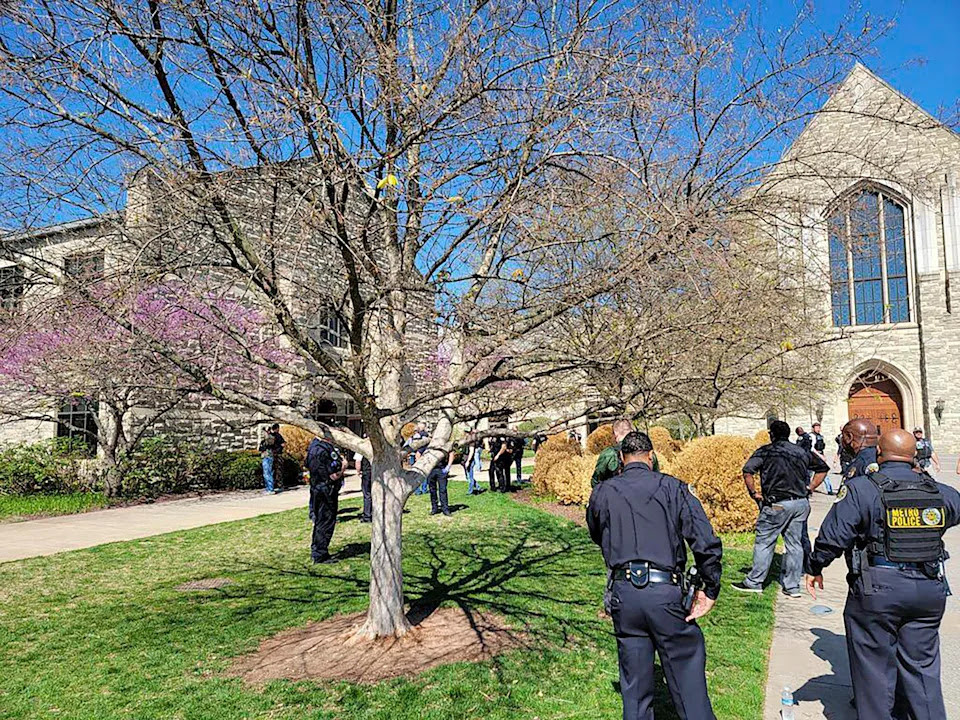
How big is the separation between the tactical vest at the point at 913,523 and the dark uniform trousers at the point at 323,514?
246 inches

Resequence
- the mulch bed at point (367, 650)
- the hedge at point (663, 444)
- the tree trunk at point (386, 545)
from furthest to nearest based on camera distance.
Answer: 1. the hedge at point (663, 444)
2. the tree trunk at point (386, 545)
3. the mulch bed at point (367, 650)

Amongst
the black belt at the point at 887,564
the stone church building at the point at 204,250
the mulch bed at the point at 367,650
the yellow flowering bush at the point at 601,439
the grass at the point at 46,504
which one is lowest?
the mulch bed at the point at 367,650

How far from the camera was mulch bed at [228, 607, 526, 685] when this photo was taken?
4.86m

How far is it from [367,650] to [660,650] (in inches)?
102

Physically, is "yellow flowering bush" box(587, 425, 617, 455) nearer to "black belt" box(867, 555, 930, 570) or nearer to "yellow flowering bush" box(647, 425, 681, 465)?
"yellow flowering bush" box(647, 425, 681, 465)

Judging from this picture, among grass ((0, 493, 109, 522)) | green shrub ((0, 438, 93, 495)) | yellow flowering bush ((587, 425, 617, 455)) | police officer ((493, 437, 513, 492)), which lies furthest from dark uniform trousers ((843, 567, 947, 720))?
green shrub ((0, 438, 93, 495))

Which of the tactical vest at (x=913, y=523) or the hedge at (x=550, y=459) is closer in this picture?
the tactical vest at (x=913, y=523)

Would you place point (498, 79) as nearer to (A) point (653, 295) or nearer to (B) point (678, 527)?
(A) point (653, 295)

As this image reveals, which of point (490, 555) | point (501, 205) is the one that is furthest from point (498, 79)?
point (490, 555)

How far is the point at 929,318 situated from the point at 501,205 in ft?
94.3

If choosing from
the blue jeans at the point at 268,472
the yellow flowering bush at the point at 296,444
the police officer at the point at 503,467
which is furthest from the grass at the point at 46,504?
the police officer at the point at 503,467

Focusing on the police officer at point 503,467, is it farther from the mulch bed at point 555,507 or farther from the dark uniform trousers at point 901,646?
the dark uniform trousers at point 901,646

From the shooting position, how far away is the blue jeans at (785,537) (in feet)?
22.7

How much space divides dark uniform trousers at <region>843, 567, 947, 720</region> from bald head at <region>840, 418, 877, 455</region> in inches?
105
